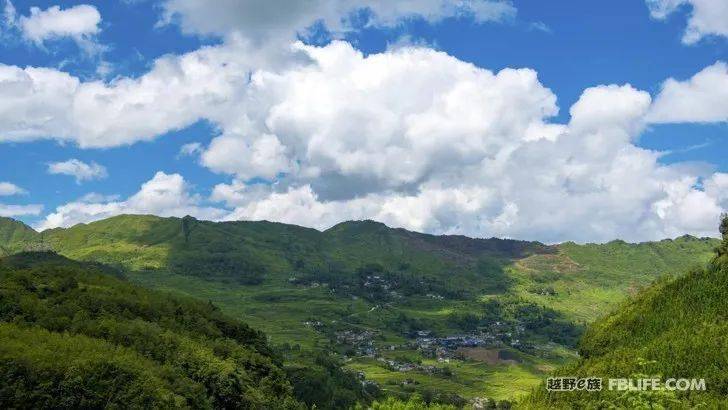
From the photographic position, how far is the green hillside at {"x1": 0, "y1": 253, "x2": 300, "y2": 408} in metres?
59.1

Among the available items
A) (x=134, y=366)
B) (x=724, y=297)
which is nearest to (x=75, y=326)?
(x=134, y=366)

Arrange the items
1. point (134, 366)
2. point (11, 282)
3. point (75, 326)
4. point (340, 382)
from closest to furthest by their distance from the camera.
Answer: point (134, 366)
point (75, 326)
point (11, 282)
point (340, 382)

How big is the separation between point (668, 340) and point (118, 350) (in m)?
61.1

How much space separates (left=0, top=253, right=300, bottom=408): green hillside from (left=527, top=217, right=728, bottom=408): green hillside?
43.6m

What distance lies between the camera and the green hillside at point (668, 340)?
4241 centimetres

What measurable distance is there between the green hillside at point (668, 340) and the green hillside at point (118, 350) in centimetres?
4357

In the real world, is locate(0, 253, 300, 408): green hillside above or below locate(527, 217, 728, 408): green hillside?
below

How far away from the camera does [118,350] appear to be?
2844 inches

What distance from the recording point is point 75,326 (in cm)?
7894

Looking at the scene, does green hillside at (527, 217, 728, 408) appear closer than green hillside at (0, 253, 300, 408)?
Yes

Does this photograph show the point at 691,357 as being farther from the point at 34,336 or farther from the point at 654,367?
the point at 34,336

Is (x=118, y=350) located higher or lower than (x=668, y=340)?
lower

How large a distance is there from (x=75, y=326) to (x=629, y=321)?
226 ft

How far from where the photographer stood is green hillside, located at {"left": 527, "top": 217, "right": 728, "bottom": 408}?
1670 inches
